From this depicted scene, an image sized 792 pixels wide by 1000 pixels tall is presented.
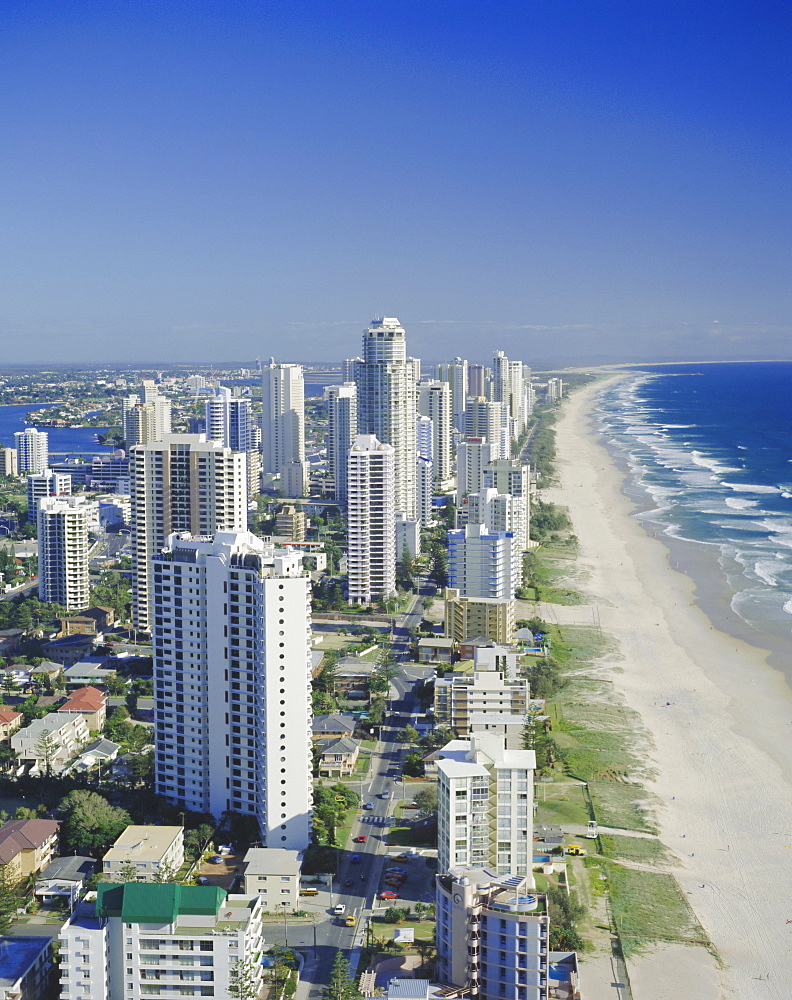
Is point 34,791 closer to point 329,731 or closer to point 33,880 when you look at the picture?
point 33,880

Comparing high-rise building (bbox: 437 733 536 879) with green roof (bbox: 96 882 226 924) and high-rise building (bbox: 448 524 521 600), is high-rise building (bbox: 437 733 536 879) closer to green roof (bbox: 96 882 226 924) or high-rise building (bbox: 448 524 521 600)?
green roof (bbox: 96 882 226 924)

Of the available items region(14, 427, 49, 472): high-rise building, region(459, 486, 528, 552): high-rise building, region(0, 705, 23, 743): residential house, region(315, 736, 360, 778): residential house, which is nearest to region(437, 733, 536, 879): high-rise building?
region(315, 736, 360, 778): residential house

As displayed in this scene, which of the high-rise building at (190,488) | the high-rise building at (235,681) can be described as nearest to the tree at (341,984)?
the high-rise building at (235,681)

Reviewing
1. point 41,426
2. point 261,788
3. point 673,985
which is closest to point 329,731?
point 261,788

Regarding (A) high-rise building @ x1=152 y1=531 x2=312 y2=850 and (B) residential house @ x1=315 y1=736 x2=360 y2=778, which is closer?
(A) high-rise building @ x1=152 y1=531 x2=312 y2=850

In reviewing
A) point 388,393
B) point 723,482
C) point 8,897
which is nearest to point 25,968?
point 8,897
